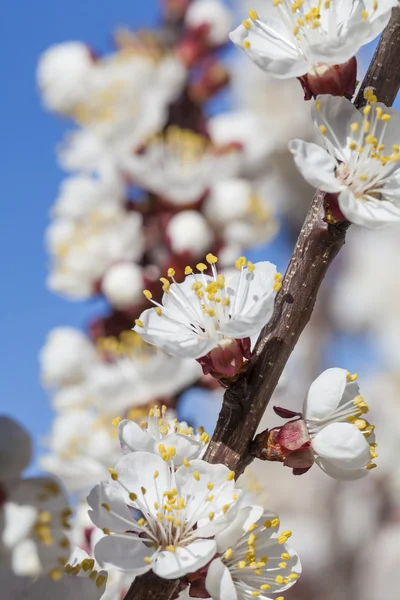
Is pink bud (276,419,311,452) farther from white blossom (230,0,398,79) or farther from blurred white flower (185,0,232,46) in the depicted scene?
blurred white flower (185,0,232,46)

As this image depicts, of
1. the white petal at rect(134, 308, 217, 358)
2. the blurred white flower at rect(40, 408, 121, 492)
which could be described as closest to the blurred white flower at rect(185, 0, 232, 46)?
the blurred white flower at rect(40, 408, 121, 492)

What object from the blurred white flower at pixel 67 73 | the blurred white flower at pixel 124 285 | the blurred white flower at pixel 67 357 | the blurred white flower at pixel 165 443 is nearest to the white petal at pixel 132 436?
the blurred white flower at pixel 165 443

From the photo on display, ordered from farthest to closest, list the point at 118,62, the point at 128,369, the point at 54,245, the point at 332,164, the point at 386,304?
the point at 386,304, the point at 118,62, the point at 54,245, the point at 128,369, the point at 332,164

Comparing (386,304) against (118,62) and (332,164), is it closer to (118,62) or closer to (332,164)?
(118,62)

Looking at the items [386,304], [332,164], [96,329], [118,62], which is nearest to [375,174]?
[332,164]

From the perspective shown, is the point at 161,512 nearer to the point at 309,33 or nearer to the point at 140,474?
the point at 140,474
